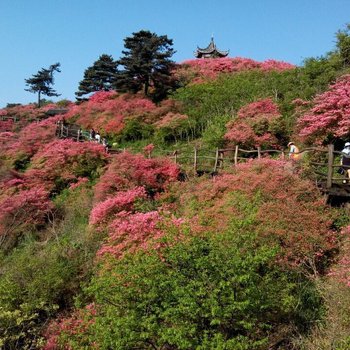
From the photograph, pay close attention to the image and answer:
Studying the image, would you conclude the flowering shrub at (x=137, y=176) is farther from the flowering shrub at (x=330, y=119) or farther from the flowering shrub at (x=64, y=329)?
the flowering shrub at (x=64, y=329)

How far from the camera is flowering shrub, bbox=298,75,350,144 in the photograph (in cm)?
1726

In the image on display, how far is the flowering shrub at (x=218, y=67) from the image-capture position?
1384 inches

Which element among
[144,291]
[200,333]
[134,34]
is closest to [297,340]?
[200,333]

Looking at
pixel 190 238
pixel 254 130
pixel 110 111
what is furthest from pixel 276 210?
pixel 110 111

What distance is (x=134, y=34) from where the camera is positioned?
33.6 metres

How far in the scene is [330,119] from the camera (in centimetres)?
1769

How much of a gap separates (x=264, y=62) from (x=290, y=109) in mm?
14974

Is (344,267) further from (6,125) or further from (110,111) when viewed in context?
(6,125)

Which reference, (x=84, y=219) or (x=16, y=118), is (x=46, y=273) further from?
(x=16, y=118)

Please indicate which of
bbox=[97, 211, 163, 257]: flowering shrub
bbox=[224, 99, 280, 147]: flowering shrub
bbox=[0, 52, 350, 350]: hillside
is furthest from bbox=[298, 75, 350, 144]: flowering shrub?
bbox=[97, 211, 163, 257]: flowering shrub

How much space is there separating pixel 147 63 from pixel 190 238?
25.1m

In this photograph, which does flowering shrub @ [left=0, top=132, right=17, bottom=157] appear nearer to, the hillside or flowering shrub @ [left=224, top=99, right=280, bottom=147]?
the hillside

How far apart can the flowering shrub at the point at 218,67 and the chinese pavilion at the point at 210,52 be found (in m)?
8.00

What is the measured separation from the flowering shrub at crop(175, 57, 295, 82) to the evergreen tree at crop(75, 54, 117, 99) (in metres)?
10.2
